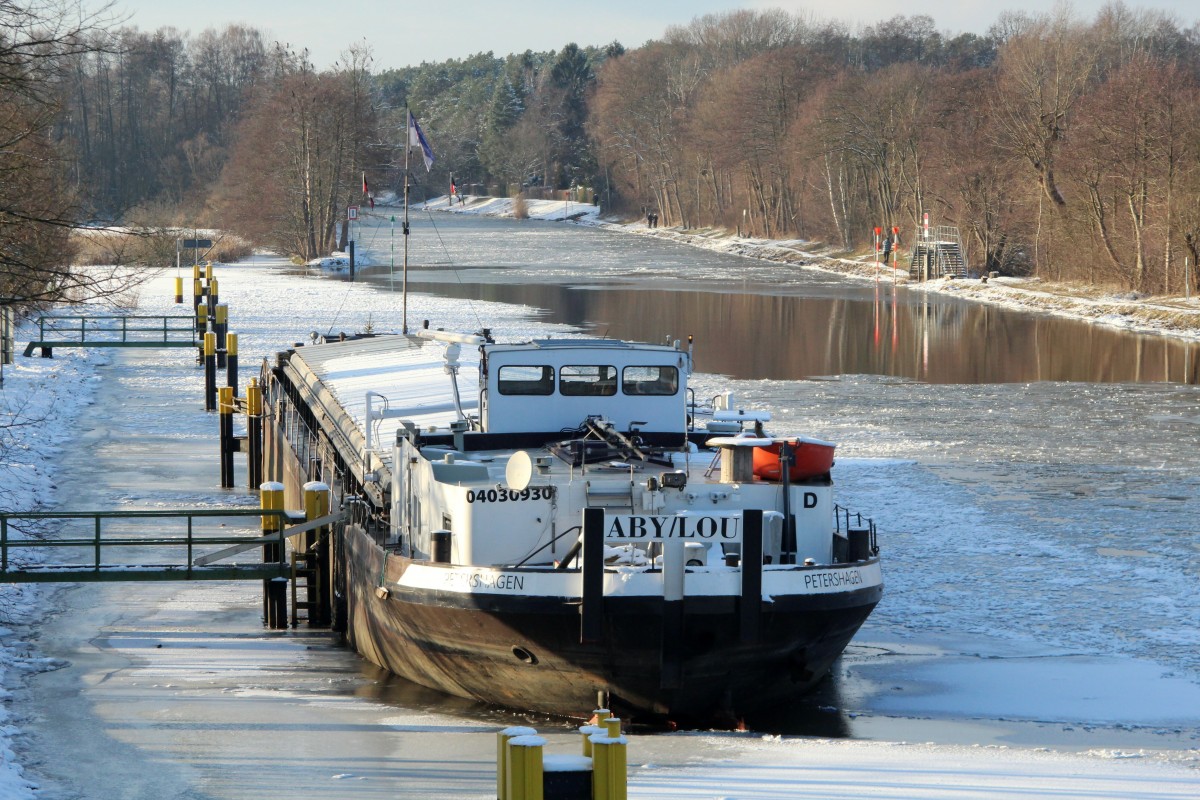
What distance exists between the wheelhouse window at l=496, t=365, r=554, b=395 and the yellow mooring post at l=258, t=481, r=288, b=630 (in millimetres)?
2966

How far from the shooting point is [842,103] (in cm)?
8938

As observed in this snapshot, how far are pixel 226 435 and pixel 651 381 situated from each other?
1135 cm

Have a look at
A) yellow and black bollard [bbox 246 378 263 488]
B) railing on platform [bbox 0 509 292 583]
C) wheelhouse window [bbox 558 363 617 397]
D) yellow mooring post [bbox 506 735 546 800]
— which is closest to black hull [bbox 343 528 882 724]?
railing on platform [bbox 0 509 292 583]

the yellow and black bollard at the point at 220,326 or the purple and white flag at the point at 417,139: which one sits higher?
the purple and white flag at the point at 417,139

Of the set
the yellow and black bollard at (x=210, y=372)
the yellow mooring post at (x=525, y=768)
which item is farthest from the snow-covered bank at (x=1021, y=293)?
the yellow mooring post at (x=525, y=768)

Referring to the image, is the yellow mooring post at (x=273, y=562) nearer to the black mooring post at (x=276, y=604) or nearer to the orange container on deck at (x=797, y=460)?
the black mooring post at (x=276, y=604)

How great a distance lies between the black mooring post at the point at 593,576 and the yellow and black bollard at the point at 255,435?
14.2m

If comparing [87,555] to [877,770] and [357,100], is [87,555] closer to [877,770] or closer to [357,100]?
[877,770]

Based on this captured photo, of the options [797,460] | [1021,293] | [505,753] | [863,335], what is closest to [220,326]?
[863,335]

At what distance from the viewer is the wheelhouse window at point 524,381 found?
17.7 metres

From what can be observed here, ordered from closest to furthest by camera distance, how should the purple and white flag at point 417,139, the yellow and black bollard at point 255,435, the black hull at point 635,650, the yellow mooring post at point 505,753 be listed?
the yellow mooring post at point 505,753
the black hull at point 635,650
the yellow and black bollard at point 255,435
the purple and white flag at point 417,139

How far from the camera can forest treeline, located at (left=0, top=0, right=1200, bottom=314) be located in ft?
137

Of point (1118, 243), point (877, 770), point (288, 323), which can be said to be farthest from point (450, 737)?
point (1118, 243)

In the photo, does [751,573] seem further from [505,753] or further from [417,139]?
[417,139]
